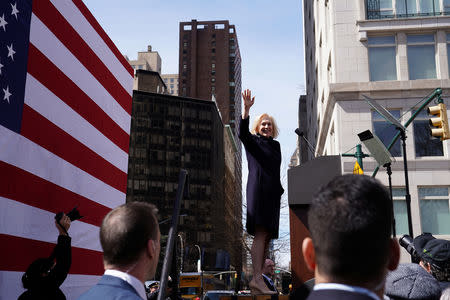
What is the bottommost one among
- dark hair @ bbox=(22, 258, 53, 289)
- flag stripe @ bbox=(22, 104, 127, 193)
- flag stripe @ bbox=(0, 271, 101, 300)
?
flag stripe @ bbox=(0, 271, 101, 300)

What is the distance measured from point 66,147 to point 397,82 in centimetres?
2140

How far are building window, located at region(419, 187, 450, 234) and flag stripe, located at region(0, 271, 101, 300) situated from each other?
20.0 m

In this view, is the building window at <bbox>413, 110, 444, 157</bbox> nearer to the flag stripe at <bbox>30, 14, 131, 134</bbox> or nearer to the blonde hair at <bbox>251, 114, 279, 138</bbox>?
the flag stripe at <bbox>30, 14, 131, 134</bbox>

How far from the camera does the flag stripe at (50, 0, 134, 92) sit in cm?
621

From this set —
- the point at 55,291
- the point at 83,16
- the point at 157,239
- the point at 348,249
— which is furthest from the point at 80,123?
the point at 348,249

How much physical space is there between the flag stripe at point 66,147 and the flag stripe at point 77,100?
152 millimetres

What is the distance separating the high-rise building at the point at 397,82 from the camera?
75.9 ft

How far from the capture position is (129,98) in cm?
834

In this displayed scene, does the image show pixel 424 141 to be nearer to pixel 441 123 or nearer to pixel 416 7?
pixel 416 7

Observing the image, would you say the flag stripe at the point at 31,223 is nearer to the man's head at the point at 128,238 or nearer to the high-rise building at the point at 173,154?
the man's head at the point at 128,238

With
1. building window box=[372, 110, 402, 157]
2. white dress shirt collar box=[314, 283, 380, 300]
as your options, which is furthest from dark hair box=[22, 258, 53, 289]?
building window box=[372, 110, 402, 157]

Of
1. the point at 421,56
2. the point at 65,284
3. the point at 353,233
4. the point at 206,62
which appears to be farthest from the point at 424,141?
the point at 206,62

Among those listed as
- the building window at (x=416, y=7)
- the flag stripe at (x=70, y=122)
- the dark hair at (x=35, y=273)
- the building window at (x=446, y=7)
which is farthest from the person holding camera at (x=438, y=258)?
the building window at (x=446, y=7)

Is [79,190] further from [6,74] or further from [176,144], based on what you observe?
[176,144]
